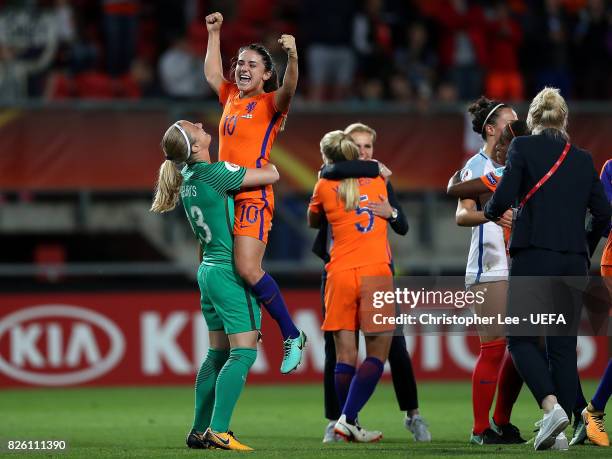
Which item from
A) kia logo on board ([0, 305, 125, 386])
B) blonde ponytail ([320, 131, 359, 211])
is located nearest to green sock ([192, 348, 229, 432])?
blonde ponytail ([320, 131, 359, 211])

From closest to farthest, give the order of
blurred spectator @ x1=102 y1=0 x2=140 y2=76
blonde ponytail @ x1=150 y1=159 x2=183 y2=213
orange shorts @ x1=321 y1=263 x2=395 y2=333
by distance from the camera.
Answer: blonde ponytail @ x1=150 y1=159 x2=183 y2=213 → orange shorts @ x1=321 y1=263 x2=395 y2=333 → blurred spectator @ x1=102 y1=0 x2=140 y2=76

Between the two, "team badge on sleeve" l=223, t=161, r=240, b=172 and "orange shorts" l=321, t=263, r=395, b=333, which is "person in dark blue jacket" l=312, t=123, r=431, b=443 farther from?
"team badge on sleeve" l=223, t=161, r=240, b=172

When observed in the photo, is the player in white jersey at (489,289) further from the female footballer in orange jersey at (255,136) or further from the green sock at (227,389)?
the green sock at (227,389)

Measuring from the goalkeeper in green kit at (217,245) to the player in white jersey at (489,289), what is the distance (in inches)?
56.1

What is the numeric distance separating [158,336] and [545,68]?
20.7 ft

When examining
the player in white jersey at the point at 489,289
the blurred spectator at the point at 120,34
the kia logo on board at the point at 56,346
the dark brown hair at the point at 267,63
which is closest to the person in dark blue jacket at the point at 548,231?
the player in white jersey at the point at 489,289

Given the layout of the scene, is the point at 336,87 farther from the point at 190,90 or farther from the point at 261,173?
the point at 261,173

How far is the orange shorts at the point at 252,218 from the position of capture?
7.95 m

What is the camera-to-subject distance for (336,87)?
16.0 metres

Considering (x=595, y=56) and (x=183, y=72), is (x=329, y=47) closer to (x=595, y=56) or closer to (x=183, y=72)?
(x=183, y=72)

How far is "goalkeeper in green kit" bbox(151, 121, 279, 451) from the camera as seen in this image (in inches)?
303

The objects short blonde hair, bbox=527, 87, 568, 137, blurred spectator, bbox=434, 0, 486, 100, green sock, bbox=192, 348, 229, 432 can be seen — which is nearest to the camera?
short blonde hair, bbox=527, 87, 568, 137

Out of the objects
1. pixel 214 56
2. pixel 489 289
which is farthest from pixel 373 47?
pixel 489 289

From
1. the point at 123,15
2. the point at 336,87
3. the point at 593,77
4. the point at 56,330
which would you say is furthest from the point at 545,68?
the point at 56,330
